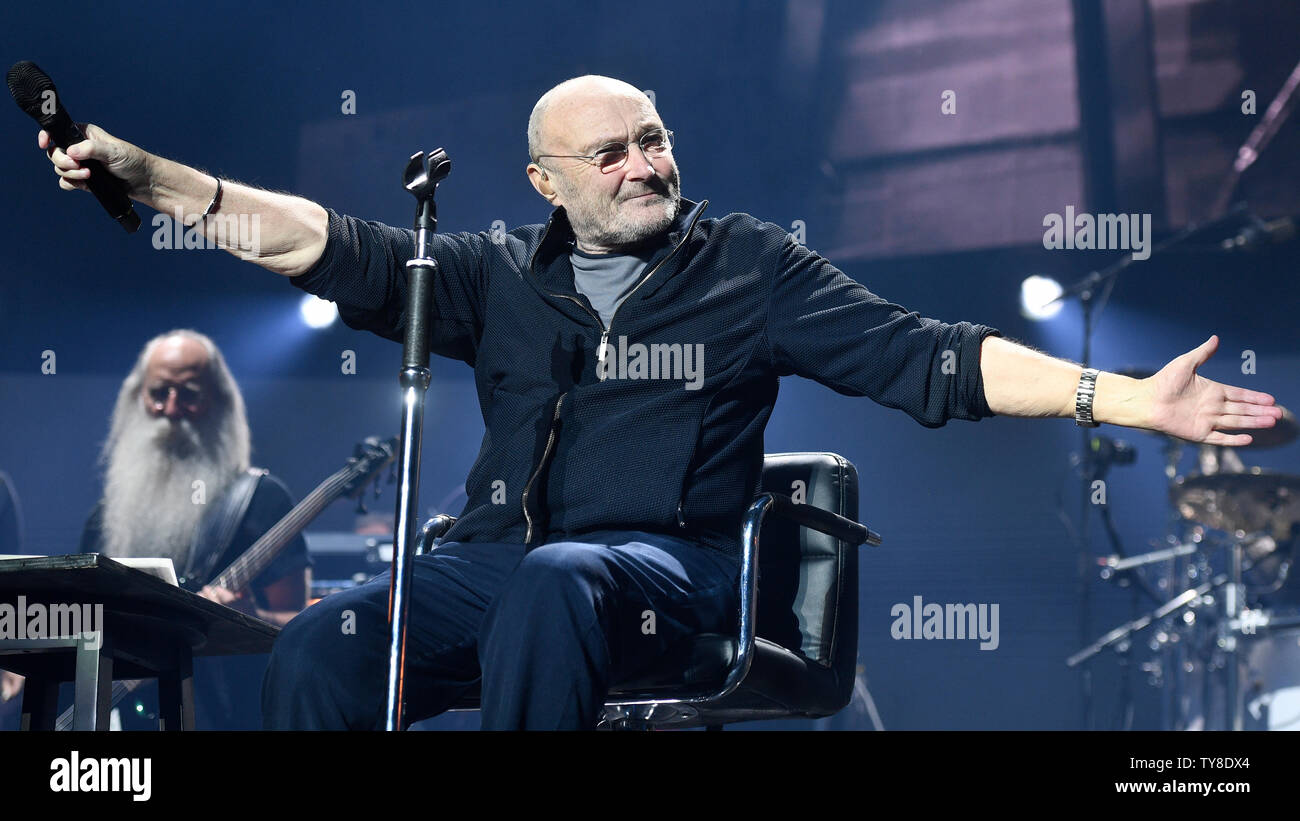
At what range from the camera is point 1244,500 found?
459cm

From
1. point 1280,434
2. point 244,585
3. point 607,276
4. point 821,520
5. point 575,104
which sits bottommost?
point 244,585

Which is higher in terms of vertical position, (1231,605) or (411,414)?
(411,414)

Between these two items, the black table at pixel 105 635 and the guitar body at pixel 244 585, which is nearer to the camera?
the black table at pixel 105 635

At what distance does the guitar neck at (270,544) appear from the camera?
14.0ft

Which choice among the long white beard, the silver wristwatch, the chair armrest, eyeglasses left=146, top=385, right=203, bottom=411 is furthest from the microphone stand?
eyeglasses left=146, top=385, right=203, bottom=411

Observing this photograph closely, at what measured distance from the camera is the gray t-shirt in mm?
2264

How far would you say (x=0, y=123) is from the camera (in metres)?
5.02

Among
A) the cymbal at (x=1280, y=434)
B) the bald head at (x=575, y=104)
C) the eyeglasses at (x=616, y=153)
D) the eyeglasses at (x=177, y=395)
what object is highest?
the bald head at (x=575, y=104)

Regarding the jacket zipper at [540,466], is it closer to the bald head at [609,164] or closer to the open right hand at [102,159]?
the bald head at [609,164]

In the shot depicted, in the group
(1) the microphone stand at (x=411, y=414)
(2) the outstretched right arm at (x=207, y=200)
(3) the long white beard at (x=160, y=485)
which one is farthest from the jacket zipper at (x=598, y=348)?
(3) the long white beard at (x=160, y=485)

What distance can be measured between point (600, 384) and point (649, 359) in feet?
0.34

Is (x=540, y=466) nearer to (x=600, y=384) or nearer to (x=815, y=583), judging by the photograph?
(x=600, y=384)

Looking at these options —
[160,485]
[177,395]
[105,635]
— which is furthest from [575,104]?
[160,485]

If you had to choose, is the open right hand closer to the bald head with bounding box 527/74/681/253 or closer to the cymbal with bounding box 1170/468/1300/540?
the bald head with bounding box 527/74/681/253
